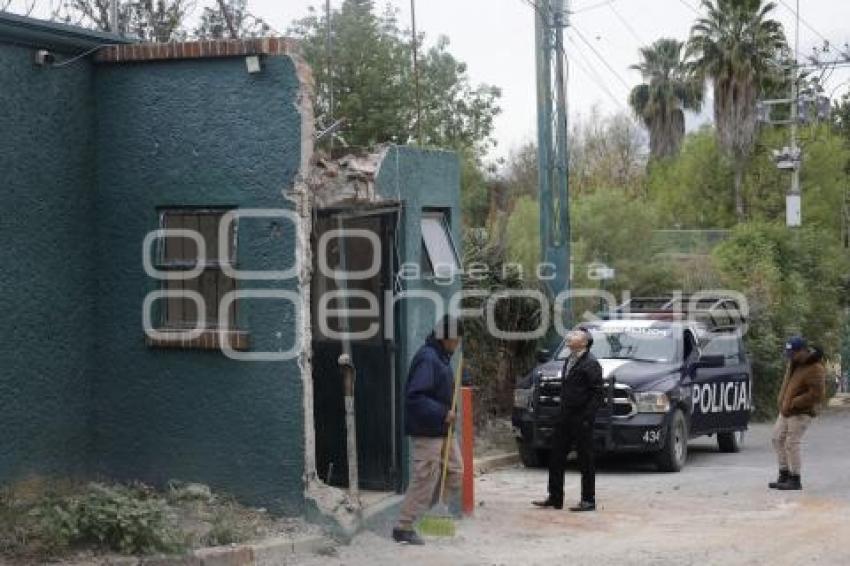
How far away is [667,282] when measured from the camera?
25562 millimetres

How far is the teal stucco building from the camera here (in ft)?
31.6

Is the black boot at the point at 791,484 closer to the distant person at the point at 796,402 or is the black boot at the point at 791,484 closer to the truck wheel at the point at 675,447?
the distant person at the point at 796,402

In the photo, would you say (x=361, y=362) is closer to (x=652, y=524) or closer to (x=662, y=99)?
(x=652, y=524)

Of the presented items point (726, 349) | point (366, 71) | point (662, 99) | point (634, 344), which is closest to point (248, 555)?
point (634, 344)

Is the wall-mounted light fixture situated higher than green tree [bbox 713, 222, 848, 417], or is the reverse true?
the wall-mounted light fixture

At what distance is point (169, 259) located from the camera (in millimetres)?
10188

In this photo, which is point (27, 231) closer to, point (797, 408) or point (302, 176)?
point (302, 176)

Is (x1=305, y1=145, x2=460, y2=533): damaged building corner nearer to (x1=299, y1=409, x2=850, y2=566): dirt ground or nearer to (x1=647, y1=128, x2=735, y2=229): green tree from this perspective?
(x1=299, y1=409, x2=850, y2=566): dirt ground

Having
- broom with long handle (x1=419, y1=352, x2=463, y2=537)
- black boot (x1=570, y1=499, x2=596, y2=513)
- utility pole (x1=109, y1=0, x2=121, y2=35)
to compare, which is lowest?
black boot (x1=570, y1=499, x2=596, y2=513)

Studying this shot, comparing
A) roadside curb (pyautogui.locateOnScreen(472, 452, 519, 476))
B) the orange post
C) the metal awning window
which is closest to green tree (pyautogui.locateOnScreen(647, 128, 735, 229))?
roadside curb (pyautogui.locateOnScreen(472, 452, 519, 476))

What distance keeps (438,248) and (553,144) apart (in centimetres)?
747

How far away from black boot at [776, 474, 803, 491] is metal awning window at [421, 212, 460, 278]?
4780 mm

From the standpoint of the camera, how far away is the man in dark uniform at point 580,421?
39.4 feet

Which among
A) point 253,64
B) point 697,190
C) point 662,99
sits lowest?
point 253,64
